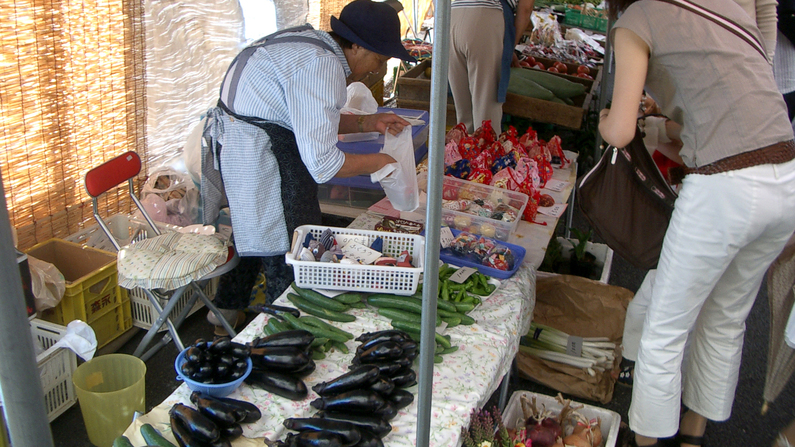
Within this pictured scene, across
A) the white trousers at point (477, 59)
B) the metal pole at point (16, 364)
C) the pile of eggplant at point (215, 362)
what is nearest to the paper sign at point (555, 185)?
the white trousers at point (477, 59)

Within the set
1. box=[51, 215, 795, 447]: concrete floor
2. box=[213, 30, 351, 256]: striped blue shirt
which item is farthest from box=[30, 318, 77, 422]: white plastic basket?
box=[213, 30, 351, 256]: striped blue shirt

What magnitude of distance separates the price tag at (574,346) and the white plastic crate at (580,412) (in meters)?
0.69

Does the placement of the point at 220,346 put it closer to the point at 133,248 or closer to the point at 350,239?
the point at 350,239

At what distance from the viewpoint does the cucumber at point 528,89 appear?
5012 millimetres

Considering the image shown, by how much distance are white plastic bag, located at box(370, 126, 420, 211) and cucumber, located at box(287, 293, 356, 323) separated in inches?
27.7

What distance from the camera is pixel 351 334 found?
6.57 feet

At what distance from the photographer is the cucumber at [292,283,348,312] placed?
2.10 m

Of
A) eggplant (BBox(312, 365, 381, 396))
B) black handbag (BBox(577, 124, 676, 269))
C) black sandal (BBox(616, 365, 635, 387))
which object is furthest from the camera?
black sandal (BBox(616, 365, 635, 387))

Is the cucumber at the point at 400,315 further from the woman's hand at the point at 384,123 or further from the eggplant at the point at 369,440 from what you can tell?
the woman's hand at the point at 384,123

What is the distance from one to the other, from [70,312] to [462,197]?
6.68 feet

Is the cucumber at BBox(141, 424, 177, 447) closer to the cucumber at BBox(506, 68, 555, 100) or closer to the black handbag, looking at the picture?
the black handbag

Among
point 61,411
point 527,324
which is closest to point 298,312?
point 527,324

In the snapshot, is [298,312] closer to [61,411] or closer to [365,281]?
[365,281]

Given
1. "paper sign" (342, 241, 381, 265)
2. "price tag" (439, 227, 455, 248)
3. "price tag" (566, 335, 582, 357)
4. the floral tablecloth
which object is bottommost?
"price tag" (566, 335, 582, 357)
